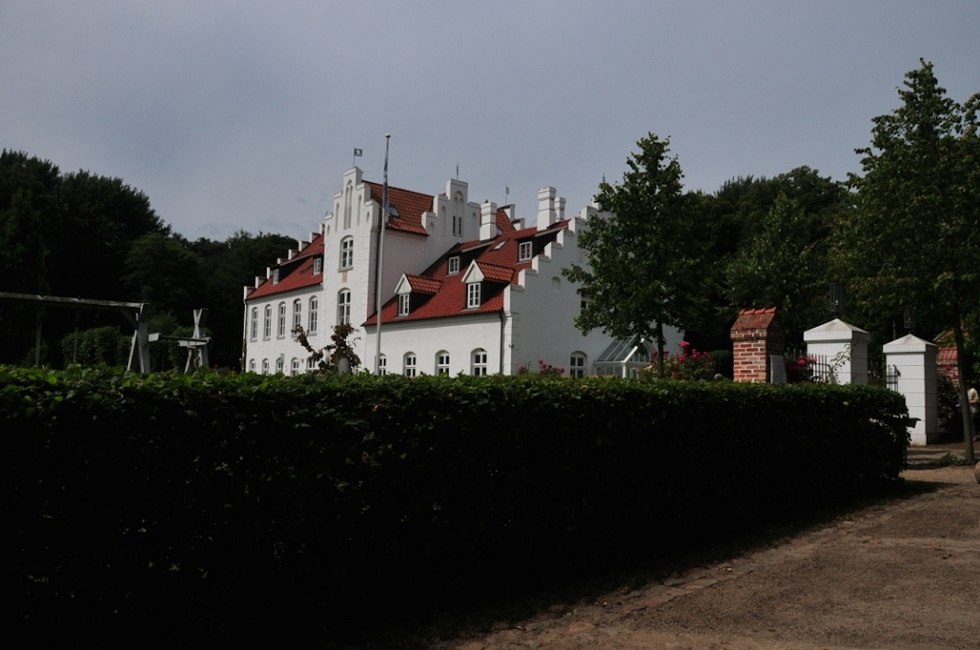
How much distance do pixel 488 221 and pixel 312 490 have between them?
41419mm

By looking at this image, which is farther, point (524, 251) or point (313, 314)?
point (313, 314)

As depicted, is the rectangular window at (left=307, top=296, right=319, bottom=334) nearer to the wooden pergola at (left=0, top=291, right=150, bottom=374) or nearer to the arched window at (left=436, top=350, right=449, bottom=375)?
the arched window at (left=436, top=350, right=449, bottom=375)

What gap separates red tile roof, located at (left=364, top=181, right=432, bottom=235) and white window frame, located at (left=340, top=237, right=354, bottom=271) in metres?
2.93

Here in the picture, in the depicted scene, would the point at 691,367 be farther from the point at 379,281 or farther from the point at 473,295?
the point at 379,281

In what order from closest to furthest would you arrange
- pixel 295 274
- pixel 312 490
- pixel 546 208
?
1. pixel 312 490
2. pixel 546 208
3. pixel 295 274

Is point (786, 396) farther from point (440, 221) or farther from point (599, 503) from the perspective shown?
point (440, 221)

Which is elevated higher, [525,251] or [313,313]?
[525,251]

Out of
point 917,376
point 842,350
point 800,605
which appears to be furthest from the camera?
point 917,376

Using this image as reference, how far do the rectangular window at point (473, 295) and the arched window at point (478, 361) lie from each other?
84.5 inches

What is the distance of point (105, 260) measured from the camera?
6619 cm

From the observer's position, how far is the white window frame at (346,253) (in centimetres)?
4384

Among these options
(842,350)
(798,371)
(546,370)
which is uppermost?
(842,350)

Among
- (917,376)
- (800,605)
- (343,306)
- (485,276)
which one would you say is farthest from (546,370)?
(343,306)

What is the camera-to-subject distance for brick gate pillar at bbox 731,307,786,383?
1302 cm
